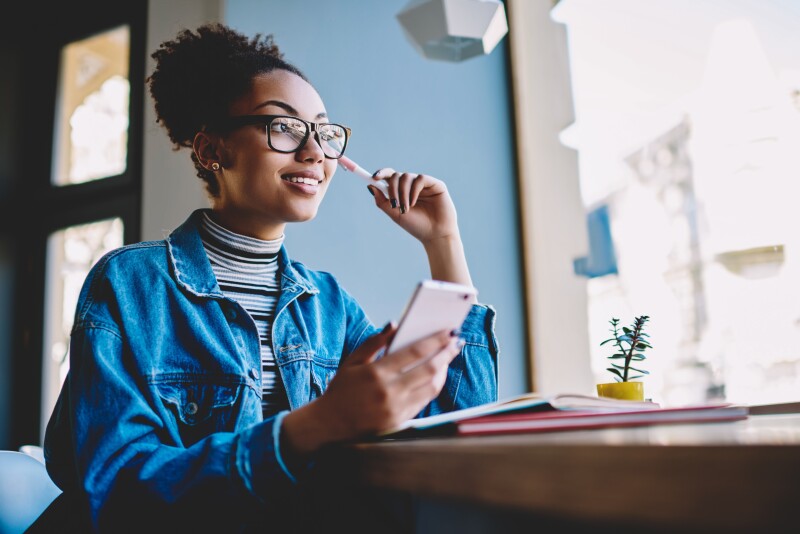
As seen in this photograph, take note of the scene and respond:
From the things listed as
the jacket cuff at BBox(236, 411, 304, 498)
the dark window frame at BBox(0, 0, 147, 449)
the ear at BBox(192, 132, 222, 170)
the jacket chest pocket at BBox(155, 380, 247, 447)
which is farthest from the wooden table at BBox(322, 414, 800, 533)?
the dark window frame at BBox(0, 0, 147, 449)

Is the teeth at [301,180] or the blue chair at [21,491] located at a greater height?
the teeth at [301,180]

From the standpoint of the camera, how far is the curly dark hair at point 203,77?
1293mm

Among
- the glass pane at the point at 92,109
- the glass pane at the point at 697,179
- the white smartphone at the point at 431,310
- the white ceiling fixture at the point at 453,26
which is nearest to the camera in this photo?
the white smartphone at the point at 431,310

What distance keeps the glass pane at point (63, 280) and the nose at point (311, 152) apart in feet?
5.79

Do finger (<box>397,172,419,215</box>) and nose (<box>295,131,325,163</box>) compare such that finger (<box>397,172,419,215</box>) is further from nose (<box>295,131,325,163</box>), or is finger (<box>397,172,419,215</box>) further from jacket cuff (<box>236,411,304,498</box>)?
jacket cuff (<box>236,411,304,498</box>)

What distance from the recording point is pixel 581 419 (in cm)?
59

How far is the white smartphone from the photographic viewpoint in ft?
1.84

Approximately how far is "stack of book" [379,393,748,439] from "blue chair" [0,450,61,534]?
56 cm

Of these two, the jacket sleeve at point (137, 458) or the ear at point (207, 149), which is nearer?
the jacket sleeve at point (137, 458)

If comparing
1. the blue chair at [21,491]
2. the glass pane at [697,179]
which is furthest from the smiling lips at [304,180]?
the glass pane at [697,179]

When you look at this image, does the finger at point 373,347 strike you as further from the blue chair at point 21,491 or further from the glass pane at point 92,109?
the glass pane at point 92,109

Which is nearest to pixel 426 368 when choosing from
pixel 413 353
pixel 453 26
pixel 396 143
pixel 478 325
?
pixel 413 353

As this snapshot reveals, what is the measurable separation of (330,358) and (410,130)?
1.41 meters

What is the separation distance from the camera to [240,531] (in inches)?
28.7
